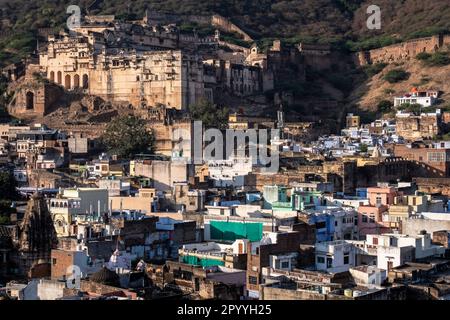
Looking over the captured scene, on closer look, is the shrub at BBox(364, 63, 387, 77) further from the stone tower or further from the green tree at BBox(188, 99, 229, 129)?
the stone tower

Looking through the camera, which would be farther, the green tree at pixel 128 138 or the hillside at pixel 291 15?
the hillside at pixel 291 15

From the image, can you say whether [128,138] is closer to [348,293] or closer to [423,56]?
[423,56]

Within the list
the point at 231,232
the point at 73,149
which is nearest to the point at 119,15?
the point at 73,149

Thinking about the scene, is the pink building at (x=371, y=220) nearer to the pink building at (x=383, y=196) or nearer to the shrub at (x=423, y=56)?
the pink building at (x=383, y=196)

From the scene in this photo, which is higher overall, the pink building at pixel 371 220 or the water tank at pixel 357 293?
the pink building at pixel 371 220

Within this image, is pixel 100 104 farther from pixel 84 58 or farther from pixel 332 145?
pixel 332 145

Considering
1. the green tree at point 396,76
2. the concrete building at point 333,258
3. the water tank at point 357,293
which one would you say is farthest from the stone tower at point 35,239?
the green tree at point 396,76

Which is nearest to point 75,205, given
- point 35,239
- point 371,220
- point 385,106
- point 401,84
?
point 35,239

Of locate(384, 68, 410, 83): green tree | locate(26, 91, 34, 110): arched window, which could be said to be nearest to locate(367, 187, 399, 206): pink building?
locate(26, 91, 34, 110): arched window
